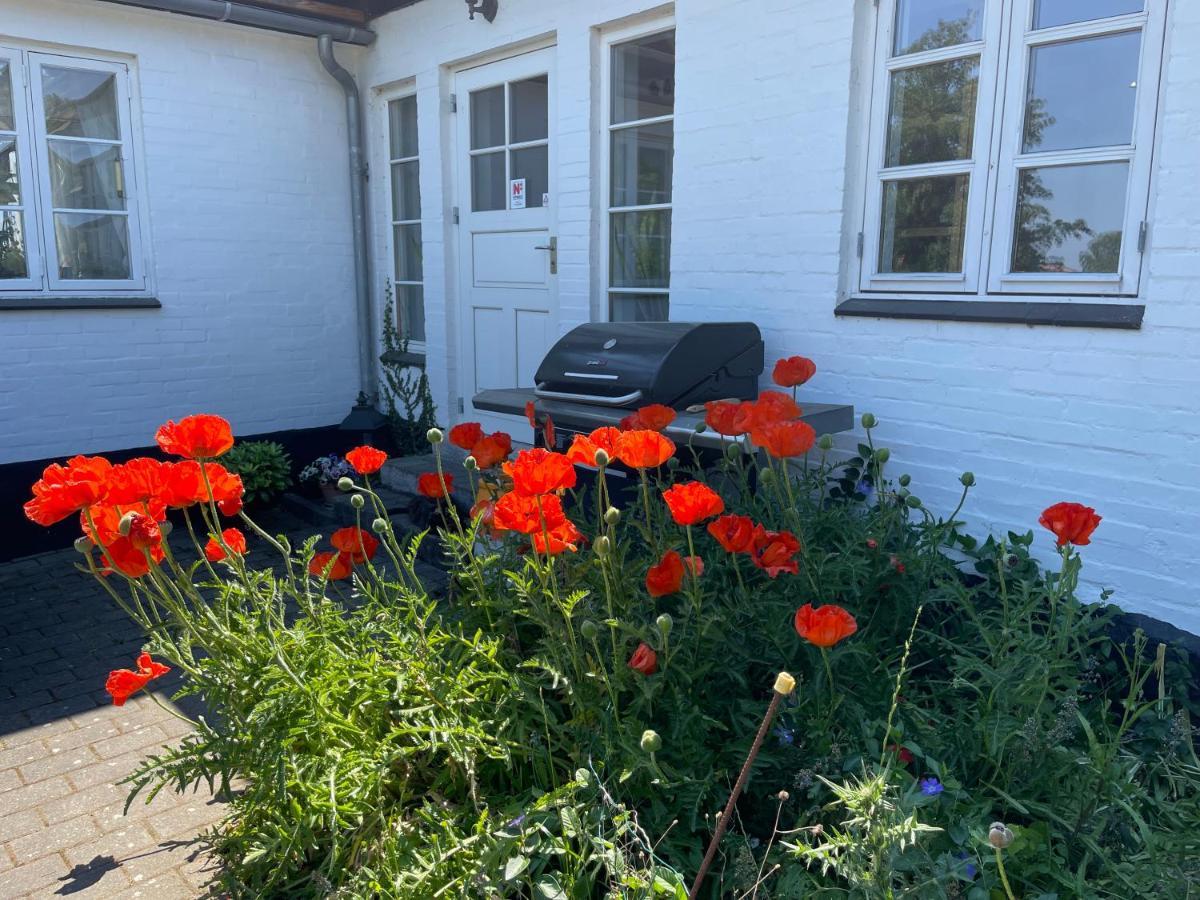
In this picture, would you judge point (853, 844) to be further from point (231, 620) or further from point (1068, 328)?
point (1068, 328)

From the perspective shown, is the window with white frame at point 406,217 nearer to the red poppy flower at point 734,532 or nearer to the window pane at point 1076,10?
the window pane at point 1076,10

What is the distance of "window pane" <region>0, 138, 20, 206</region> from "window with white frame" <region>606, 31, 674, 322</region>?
10.6ft

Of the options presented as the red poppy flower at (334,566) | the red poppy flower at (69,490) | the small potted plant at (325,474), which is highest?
the red poppy flower at (69,490)

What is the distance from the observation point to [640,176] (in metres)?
4.52

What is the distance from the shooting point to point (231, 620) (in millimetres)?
2143

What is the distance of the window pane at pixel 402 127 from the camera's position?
6.00 metres

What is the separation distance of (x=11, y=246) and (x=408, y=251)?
7.35 ft

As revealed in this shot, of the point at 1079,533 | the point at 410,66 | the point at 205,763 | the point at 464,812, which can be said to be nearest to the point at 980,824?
the point at 1079,533

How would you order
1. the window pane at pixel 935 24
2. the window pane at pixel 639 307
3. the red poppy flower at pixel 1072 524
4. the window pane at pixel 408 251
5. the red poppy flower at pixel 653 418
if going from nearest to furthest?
the red poppy flower at pixel 1072 524 < the red poppy flower at pixel 653 418 < the window pane at pixel 935 24 < the window pane at pixel 639 307 < the window pane at pixel 408 251

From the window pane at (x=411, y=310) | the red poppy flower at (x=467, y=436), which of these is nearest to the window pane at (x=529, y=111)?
the window pane at (x=411, y=310)

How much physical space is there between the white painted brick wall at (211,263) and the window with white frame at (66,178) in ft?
0.40

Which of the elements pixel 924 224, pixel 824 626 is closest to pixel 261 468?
pixel 924 224

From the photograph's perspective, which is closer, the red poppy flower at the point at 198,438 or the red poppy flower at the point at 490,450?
the red poppy flower at the point at 198,438

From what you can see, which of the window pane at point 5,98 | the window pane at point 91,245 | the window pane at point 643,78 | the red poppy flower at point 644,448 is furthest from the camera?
the window pane at point 91,245
